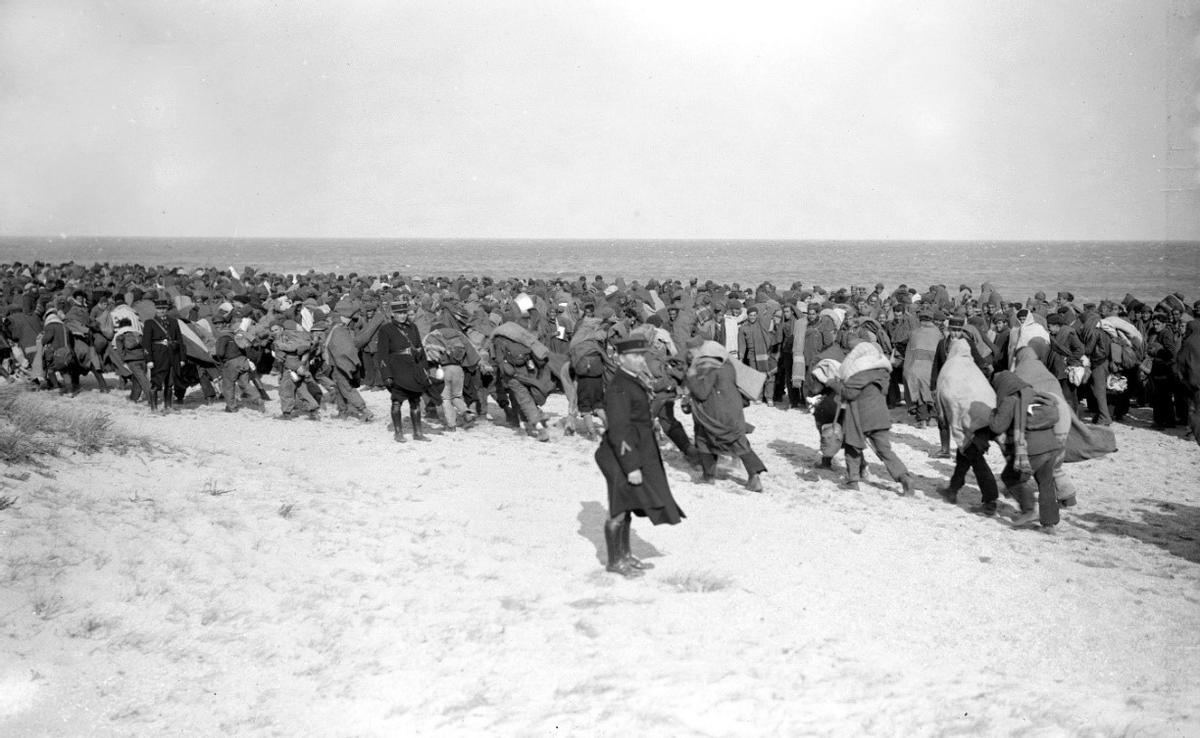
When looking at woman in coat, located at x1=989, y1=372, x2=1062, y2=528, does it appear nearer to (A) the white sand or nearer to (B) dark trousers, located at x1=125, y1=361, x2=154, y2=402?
(A) the white sand

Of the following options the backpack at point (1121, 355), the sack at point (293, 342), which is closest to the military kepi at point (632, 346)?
the sack at point (293, 342)

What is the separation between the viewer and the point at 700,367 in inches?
349

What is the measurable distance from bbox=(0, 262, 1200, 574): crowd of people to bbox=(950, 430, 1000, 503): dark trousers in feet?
0.07

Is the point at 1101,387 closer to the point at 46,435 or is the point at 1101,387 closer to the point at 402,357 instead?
the point at 402,357

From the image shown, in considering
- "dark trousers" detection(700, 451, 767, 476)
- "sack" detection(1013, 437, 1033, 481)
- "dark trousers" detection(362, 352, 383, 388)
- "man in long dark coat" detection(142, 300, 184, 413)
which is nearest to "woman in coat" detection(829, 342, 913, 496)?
"dark trousers" detection(700, 451, 767, 476)

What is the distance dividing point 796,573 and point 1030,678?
1923 mm

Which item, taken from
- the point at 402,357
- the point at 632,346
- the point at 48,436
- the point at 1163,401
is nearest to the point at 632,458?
the point at 632,346

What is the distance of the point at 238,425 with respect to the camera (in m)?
11.5

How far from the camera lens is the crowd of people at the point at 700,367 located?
823cm

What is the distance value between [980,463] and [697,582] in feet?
11.9

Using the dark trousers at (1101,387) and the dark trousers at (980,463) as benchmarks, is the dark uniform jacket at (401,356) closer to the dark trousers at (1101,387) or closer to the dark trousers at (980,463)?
the dark trousers at (980,463)

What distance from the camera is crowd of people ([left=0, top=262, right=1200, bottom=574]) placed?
27.0 ft

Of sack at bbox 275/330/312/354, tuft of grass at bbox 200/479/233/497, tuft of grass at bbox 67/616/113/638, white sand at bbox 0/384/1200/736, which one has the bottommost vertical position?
white sand at bbox 0/384/1200/736

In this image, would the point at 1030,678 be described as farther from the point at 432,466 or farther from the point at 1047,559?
the point at 432,466
